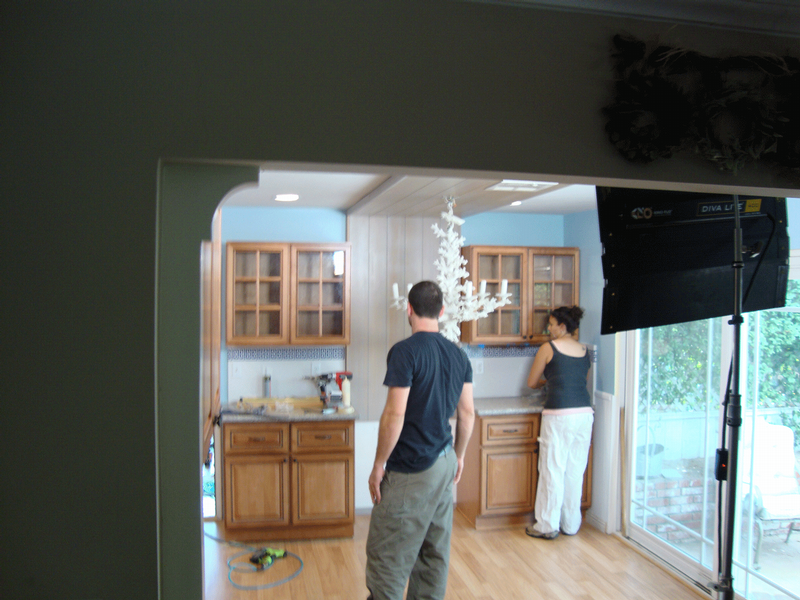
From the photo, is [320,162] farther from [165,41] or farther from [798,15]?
[798,15]

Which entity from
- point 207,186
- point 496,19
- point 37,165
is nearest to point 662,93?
point 496,19

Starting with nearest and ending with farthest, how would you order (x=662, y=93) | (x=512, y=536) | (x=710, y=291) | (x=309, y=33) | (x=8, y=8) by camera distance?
(x=8, y=8), (x=309, y=33), (x=662, y=93), (x=710, y=291), (x=512, y=536)

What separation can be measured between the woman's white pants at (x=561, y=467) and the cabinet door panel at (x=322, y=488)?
1391 millimetres

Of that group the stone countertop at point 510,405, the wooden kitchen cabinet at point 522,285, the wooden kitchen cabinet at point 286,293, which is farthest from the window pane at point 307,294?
the stone countertop at point 510,405

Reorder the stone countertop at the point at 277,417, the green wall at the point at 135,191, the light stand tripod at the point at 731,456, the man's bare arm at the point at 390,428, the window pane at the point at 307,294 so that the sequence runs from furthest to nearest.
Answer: the window pane at the point at 307,294, the stone countertop at the point at 277,417, the man's bare arm at the point at 390,428, the light stand tripod at the point at 731,456, the green wall at the point at 135,191

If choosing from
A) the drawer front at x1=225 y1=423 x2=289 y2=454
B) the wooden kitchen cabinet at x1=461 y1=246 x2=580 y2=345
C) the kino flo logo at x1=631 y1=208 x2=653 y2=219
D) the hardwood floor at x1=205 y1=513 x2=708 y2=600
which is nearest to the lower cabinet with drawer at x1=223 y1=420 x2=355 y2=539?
the drawer front at x1=225 y1=423 x2=289 y2=454

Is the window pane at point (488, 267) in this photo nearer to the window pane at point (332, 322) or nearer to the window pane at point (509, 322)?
the window pane at point (509, 322)

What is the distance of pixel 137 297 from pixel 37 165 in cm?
31

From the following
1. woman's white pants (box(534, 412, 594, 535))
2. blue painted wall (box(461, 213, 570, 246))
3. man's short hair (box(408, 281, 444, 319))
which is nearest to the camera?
man's short hair (box(408, 281, 444, 319))

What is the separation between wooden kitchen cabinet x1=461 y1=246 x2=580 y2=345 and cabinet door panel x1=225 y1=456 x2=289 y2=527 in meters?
1.79

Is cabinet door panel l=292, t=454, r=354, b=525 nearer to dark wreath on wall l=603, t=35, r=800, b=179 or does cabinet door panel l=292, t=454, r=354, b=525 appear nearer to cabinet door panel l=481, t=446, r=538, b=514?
cabinet door panel l=481, t=446, r=538, b=514

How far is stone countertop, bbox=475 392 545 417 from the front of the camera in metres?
4.35

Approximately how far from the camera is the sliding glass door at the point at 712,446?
303 centimetres

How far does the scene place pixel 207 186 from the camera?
4.01 feet
